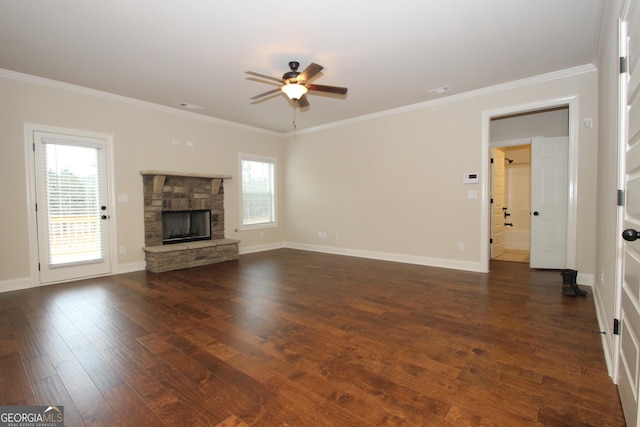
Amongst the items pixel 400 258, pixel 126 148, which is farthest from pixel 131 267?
pixel 400 258

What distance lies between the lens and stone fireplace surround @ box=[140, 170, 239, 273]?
5121mm

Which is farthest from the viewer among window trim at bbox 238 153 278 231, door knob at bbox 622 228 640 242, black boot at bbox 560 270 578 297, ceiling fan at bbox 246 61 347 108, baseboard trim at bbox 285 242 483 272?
window trim at bbox 238 153 278 231

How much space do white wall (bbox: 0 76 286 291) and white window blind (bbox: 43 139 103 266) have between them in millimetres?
269

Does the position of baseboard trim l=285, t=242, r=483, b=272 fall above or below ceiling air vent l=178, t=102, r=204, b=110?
below

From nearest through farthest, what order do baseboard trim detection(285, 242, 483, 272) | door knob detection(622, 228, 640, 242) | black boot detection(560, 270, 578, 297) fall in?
door knob detection(622, 228, 640, 242) → black boot detection(560, 270, 578, 297) → baseboard trim detection(285, 242, 483, 272)

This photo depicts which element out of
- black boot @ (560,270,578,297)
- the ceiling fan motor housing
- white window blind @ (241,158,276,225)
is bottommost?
black boot @ (560,270,578,297)

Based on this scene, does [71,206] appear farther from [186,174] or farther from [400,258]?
[400,258]

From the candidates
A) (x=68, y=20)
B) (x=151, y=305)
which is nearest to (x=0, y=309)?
(x=151, y=305)

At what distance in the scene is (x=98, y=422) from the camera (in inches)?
61.9

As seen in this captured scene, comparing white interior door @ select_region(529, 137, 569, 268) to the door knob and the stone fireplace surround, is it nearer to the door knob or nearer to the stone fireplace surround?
the door knob

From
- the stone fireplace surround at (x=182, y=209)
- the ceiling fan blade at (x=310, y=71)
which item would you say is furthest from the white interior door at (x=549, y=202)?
the stone fireplace surround at (x=182, y=209)

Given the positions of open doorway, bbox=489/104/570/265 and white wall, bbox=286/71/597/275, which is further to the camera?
open doorway, bbox=489/104/570/265

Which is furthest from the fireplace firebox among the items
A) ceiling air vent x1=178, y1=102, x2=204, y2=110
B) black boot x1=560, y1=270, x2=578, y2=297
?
black boot x1=560, y1=270, x2=578, y2=297

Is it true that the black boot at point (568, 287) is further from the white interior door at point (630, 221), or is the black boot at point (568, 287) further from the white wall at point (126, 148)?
the white wall at point (126, 148)
